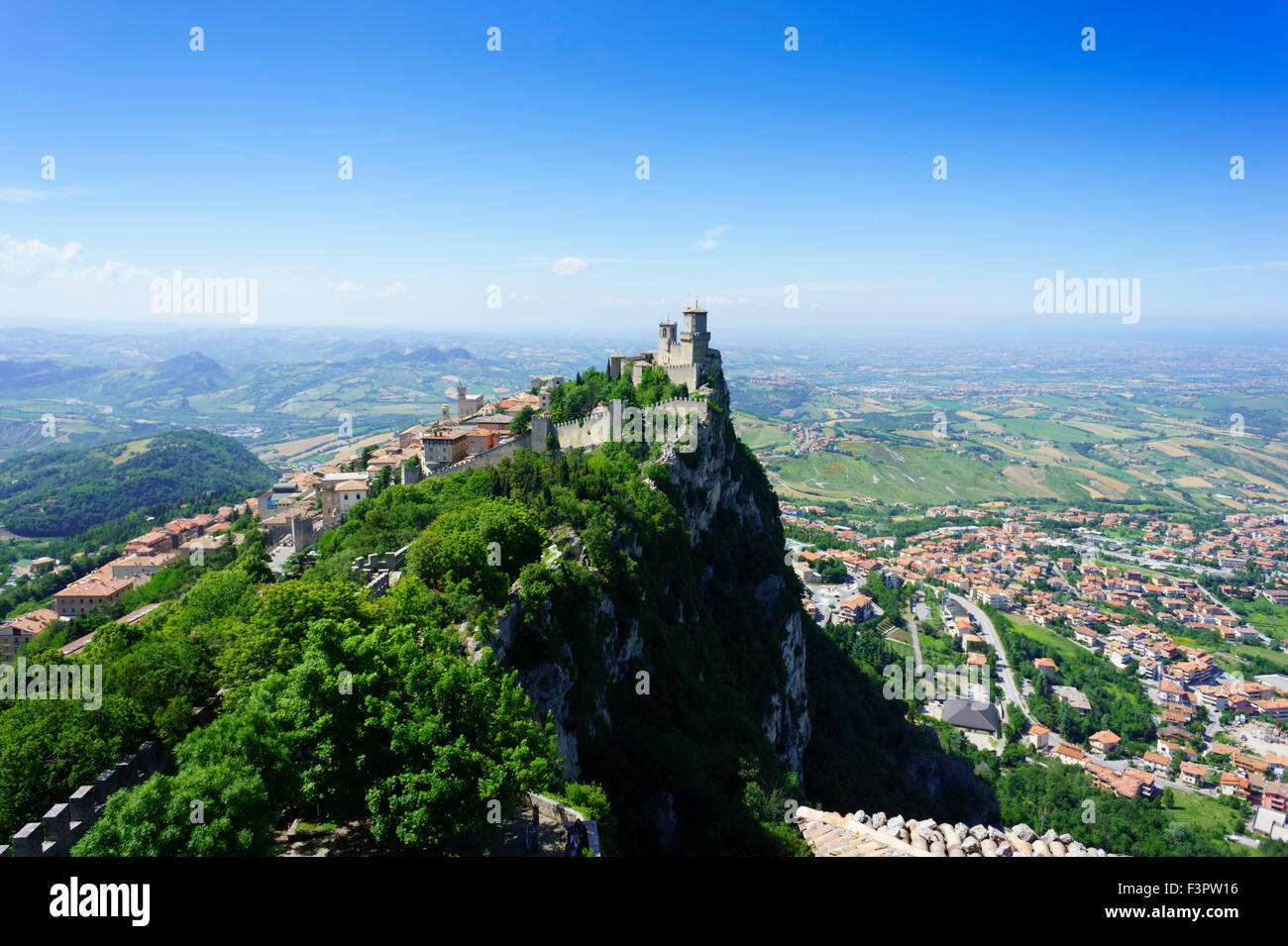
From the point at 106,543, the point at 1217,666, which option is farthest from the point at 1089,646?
the point at 106,543

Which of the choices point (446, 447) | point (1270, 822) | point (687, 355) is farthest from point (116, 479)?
point (1270, 822)

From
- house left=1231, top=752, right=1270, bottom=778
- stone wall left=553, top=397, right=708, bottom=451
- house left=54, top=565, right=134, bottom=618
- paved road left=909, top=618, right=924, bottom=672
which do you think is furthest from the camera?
paved road left=909, top=618, right=924, bottom=672

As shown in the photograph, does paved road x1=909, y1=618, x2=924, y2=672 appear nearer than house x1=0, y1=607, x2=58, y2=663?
No

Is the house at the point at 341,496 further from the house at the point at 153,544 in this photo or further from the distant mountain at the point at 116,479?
the distant mountain at the point at 116,479
